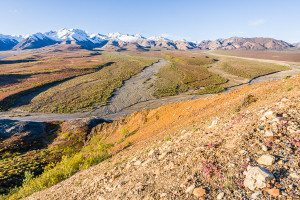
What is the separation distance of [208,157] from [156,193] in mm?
2579

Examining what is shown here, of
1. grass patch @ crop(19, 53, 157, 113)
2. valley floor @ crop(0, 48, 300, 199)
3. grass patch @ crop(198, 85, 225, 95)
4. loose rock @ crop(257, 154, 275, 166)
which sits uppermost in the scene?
loose rock @ crop(257, 154, 275, 166)

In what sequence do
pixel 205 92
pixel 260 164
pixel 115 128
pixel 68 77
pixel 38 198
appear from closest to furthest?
pixel 260 164
pixel 38 198
pixel 115 128
pixel 205 92
pixel 68 77

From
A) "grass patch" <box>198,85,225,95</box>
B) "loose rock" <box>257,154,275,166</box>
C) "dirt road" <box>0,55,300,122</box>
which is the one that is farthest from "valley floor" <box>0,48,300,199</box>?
"grass patch" <box>198,85,225,95</box>

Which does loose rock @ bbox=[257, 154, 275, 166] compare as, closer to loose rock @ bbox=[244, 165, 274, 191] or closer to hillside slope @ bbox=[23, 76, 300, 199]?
hillside slope @ bbox=[23, 76, 300, 199]

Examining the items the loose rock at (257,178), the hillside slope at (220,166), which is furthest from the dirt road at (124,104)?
the loose rock at (257,178)

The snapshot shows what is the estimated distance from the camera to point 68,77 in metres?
129

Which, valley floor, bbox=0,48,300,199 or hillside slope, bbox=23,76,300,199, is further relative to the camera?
valley floor, bbox=0,48,300,199

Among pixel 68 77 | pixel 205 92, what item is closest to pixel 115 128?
pixel 205 92

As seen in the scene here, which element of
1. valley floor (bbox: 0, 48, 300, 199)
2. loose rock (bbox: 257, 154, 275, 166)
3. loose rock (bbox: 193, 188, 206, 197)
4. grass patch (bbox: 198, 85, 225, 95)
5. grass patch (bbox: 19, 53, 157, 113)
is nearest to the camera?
loose rock (bbox: 193, 188, 206, 197)

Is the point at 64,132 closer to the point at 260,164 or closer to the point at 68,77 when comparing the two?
the point at 260,164

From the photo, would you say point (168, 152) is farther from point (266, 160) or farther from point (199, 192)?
point (266, 160)

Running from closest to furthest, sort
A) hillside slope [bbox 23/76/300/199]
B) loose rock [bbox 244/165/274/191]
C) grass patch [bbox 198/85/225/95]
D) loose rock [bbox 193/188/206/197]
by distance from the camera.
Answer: loose rock [bbox 244/165/274/191], hillside slope [bbox 23/76/300/199], loose rock [bbox 193/188/206/197], grass patch [bbox 198/85/225/95]

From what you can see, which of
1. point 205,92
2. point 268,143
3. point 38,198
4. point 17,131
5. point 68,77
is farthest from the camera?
point 68,77

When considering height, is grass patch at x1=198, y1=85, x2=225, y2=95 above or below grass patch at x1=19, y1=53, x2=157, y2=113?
above
